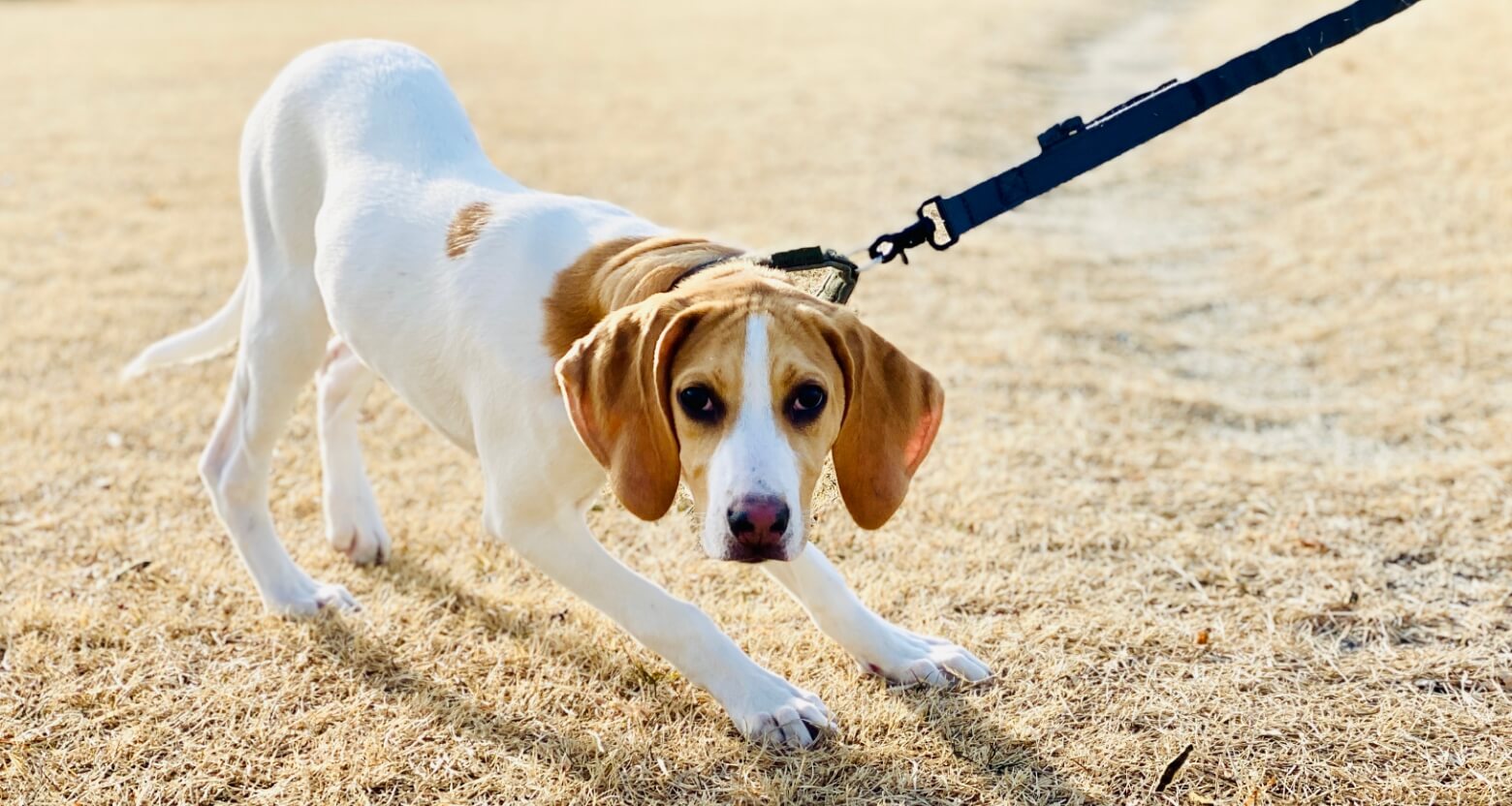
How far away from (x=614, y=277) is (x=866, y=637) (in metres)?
1.08

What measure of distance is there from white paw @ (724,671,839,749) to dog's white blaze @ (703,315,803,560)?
24.2 inches

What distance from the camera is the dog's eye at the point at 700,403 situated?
2428mm

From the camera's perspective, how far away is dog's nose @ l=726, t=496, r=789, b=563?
230cm

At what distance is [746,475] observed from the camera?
2324 mm

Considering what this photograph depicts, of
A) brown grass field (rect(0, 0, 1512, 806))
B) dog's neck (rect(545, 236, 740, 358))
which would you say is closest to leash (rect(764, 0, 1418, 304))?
dog's neck (rect(545, 236, 740, 358))

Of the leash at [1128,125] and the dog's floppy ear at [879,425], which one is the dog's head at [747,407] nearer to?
the dog's floppy ear at [879,425]

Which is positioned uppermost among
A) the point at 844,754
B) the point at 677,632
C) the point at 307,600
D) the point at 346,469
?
the point at 677,632

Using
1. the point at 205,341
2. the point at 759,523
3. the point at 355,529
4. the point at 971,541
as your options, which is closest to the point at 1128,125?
the point at 759,523

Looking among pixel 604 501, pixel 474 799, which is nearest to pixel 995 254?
pixel 604 501

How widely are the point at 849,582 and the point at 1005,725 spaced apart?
2.77 feet

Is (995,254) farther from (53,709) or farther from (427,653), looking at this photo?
(53,709)

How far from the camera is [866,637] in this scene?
10.4 ft

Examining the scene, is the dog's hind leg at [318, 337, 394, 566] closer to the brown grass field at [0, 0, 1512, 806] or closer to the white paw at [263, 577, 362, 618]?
the brown grass field at [0, 0, 1512, 806]

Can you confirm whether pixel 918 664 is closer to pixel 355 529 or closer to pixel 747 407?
pixel 747 407
